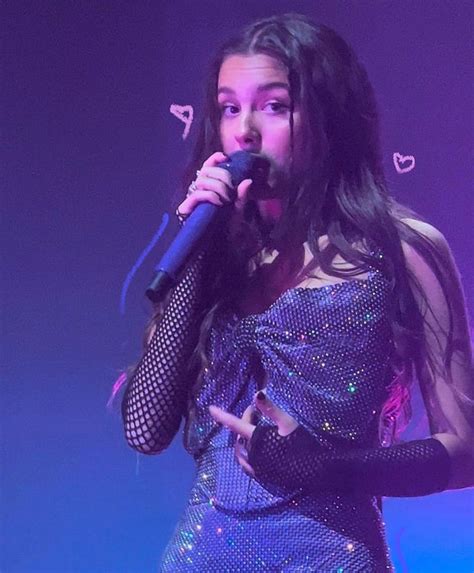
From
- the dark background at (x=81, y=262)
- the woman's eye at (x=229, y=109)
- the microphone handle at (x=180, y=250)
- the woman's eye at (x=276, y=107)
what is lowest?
the dark background at (x=81, y=262)

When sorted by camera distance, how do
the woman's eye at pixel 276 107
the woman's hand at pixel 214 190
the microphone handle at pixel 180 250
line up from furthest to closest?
the woman's eye at pixel 276 107
the woman's hand at pixel 214 190
the microphone handle at pixel 180 250

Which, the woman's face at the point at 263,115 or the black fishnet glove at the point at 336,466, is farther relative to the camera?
the woman's face at the point at 263,115

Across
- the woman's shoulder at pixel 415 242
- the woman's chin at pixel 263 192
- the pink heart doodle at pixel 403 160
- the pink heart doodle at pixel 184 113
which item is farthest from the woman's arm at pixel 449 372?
the pink heart doodle at pixel 184 113

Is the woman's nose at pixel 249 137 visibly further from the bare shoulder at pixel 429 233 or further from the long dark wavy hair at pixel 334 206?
the bare shoulder at pixel 429 233

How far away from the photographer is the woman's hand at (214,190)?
1006mm

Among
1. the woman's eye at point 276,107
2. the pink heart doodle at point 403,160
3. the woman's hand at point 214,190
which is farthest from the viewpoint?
the pink heart doodle at point 403,160

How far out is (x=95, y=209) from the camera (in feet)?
6.66

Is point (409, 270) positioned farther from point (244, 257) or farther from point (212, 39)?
point (212, 39)

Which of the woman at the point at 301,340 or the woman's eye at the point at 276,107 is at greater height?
the woman's eye at the point at 276,107

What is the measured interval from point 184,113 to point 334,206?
2.96 ft

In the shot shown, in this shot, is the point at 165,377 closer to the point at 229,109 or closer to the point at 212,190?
the point at 212,190

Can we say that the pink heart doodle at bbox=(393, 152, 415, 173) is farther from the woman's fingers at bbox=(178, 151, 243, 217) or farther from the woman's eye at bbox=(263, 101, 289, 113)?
the woman's fingers at bbox=(178, 151, 243, 217)

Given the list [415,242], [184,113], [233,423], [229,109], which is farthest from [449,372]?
[184,113]

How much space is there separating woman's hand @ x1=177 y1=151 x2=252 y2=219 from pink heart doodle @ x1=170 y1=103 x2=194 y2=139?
941 millimetres
